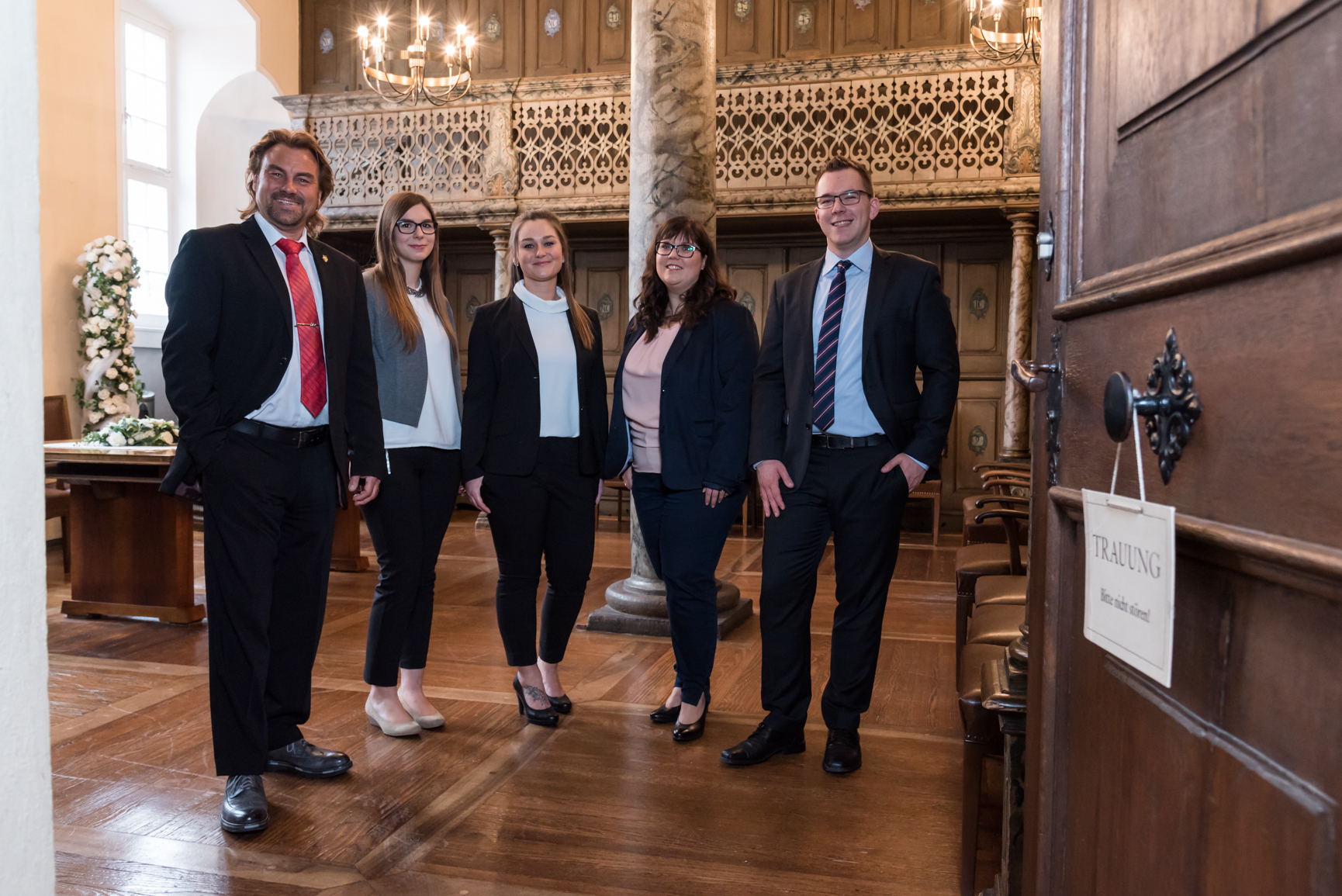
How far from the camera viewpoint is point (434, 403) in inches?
132

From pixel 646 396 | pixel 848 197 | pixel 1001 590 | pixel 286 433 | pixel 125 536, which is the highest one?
pixel 848 197

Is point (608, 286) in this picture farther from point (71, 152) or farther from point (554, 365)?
point (554, 365)

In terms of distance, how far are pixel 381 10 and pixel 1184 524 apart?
1154cm

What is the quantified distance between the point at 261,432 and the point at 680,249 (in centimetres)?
143

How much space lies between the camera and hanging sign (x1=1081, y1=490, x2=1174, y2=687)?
85cm

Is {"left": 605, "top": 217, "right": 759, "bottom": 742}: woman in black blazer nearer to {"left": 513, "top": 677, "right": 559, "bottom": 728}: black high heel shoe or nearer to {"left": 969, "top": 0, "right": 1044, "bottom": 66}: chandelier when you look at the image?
{"left": 513, "top": 677, "right": 559, "bottom": 728}: black high heel shoe

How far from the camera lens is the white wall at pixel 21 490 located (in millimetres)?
800

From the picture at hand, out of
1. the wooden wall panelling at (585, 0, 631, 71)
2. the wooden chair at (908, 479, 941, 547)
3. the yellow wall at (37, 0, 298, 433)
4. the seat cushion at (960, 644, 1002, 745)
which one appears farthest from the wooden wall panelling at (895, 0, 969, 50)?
the seat cushion at (960, 644, 1002, 745)

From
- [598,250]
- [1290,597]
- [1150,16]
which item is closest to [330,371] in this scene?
[1150,16]

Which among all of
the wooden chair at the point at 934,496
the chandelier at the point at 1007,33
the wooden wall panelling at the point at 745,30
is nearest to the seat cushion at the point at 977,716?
the chandelier at the point at 1007,33

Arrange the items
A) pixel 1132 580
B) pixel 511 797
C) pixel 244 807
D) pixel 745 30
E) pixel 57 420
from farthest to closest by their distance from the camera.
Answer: pixel 745 30 → pixel 57 420 → pixel 511 797 → pixel 244 807 → pixel 1132 580

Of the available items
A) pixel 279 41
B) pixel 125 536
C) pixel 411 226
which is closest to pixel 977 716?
pixel 411 226

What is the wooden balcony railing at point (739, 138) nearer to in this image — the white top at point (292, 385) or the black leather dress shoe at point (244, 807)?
the white top at point (292, 385)

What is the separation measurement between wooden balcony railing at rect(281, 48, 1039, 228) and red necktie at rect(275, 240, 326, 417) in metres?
6.32
